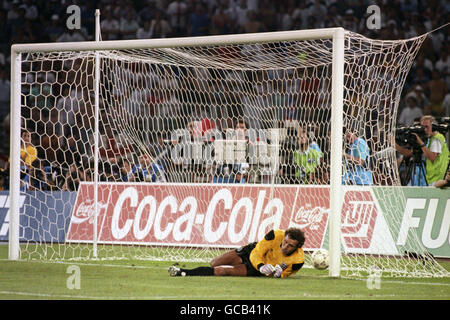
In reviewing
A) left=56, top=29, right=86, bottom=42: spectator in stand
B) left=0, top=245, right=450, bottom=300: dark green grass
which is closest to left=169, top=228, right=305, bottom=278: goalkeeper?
left=0, top=245, right=450, bottom=300: dark green grass

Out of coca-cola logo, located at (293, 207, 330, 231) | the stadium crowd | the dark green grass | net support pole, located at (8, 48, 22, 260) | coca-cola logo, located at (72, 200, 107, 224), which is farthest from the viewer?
the stadium crowd

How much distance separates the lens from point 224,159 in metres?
12.7

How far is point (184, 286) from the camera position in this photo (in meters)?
8.17

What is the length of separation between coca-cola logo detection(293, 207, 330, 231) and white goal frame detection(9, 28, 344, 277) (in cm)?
284

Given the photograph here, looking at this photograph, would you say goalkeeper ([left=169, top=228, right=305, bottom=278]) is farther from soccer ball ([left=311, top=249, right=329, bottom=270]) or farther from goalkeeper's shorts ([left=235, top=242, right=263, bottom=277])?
soccer ball ([left=311, top=249, right=329, bottom=270])

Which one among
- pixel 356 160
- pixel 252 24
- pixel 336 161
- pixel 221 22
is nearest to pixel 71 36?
pixel 221 22

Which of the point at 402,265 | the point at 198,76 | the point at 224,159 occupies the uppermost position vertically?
the point at 198,76

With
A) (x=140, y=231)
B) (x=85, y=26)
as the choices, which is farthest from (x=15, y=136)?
(x=85, y=26)

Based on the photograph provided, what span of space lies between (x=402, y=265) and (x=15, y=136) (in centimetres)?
533

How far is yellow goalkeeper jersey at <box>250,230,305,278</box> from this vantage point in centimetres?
906

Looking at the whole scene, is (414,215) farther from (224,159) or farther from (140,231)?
(140,231)

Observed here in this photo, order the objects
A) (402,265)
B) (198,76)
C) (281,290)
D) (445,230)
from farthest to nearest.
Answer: (198,76) → (445,230) → (402,265) → (281,290)

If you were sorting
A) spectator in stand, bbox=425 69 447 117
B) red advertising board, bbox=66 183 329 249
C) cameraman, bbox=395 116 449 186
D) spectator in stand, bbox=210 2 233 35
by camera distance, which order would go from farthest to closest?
spectator in stand, bbox=210 2 233 35, spectator in stand, bbox=425 69 447 117, cameraman, bbox=395 116 449 186, red advertising board, bbox=66 183 329 249

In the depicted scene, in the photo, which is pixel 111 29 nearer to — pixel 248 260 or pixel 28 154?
pixel 28 154
